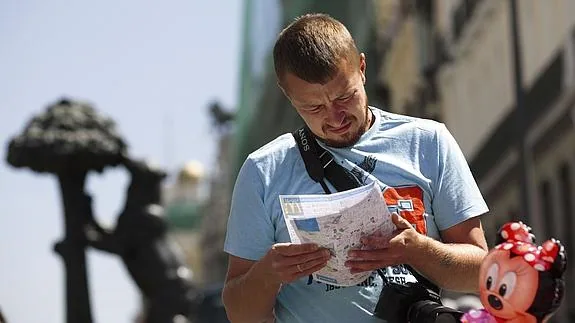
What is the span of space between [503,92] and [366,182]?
3615 centimetres

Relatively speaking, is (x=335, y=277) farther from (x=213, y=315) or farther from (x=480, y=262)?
(x=213, y=315)

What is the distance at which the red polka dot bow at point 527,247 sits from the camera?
3.70 meters

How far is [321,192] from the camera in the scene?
4270 mm

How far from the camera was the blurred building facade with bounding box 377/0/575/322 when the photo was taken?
3256 cm

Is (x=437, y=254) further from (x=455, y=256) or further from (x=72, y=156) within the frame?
(x=72, y=156)

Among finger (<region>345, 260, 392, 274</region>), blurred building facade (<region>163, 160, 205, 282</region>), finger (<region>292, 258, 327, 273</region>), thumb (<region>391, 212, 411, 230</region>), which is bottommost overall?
blurred building facade (<region>163, 160, 205, 282</region>)

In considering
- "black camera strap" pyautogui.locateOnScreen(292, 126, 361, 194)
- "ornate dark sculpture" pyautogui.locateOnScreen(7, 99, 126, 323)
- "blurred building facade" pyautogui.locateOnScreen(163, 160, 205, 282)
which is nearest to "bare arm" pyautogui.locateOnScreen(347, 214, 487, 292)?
"black camera strap" pyautogui.locateOnScreen(292, 126, 361, 194)

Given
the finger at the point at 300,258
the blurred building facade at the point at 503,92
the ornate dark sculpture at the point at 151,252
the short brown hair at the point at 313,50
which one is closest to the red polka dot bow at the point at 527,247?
the finger at the point at 300,258

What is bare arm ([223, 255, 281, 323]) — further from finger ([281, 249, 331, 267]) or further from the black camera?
the black camera

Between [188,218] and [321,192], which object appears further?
[188,218]

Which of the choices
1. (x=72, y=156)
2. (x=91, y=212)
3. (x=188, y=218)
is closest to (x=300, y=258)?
(x=72, y=156)

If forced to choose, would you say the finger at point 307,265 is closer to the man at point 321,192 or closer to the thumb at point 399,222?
the man at point 321,192

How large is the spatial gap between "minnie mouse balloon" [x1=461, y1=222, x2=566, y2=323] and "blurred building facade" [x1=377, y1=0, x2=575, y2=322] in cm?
2132

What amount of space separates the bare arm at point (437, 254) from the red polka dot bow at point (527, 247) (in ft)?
1.08
